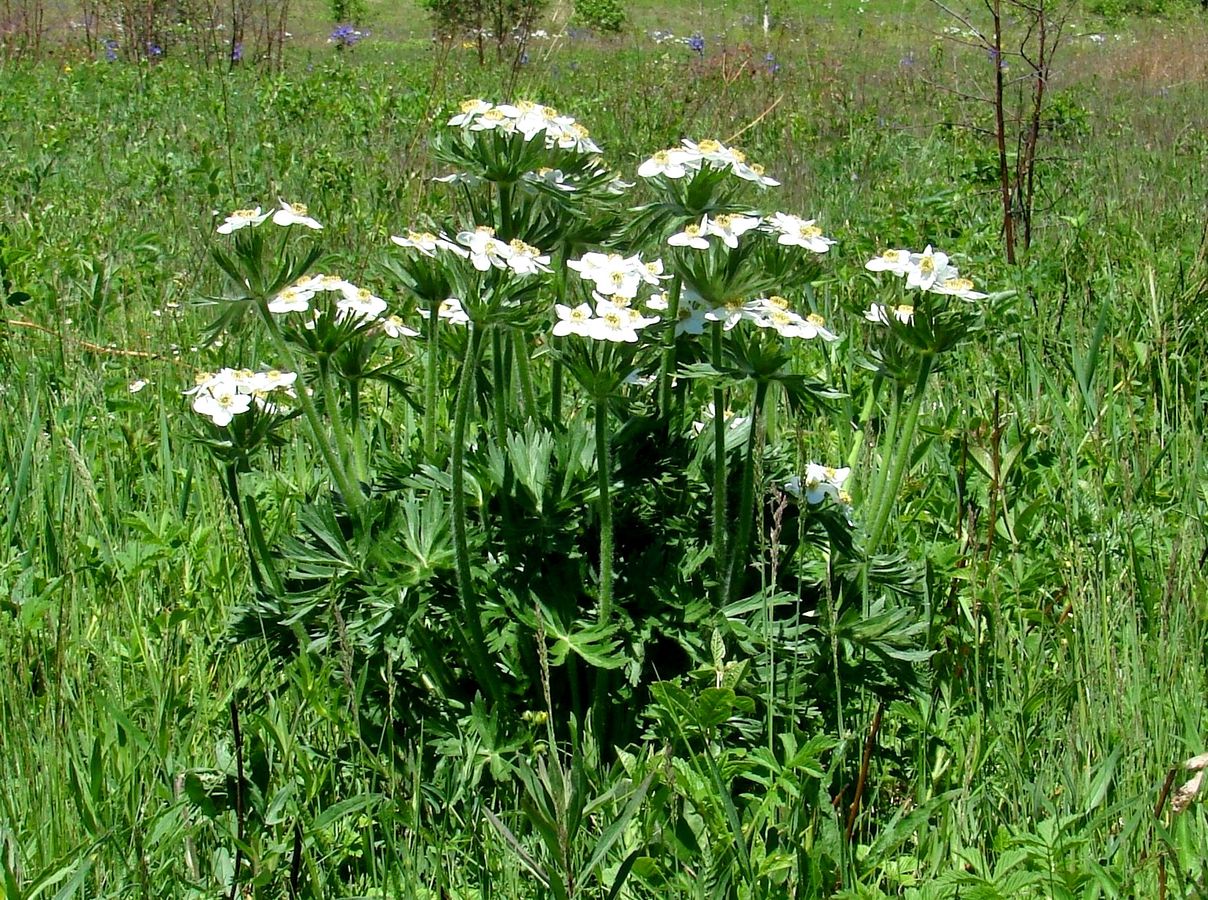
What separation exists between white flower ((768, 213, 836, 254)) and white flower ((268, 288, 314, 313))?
0.75m

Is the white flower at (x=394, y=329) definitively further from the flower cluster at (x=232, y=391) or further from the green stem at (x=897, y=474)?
the green stem at (x=897, y=474)

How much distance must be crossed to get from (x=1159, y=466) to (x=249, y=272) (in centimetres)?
207

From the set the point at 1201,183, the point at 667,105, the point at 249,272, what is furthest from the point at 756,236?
the point at 667,105

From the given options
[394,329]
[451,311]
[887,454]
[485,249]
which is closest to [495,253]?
[485,249]

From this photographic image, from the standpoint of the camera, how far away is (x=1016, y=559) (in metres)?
2.21

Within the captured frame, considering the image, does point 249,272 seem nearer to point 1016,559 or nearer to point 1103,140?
point 1016,559

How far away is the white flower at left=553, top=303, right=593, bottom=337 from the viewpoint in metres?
1.62

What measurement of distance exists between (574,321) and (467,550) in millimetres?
384

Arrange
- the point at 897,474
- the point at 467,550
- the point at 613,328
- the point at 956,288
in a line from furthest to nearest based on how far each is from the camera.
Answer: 1. the point at 897,474
2. the point at 956,288
3. the point at 467,550
4. the point at 613,328

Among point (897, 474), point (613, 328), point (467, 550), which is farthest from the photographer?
point (897, 474)

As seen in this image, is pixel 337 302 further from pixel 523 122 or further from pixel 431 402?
pixel 523 122

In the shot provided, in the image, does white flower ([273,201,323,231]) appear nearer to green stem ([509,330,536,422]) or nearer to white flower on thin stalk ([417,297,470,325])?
white flower on thin stalk ([417,297,470,325])

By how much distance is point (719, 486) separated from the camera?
1790mm

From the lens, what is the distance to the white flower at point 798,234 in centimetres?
180
